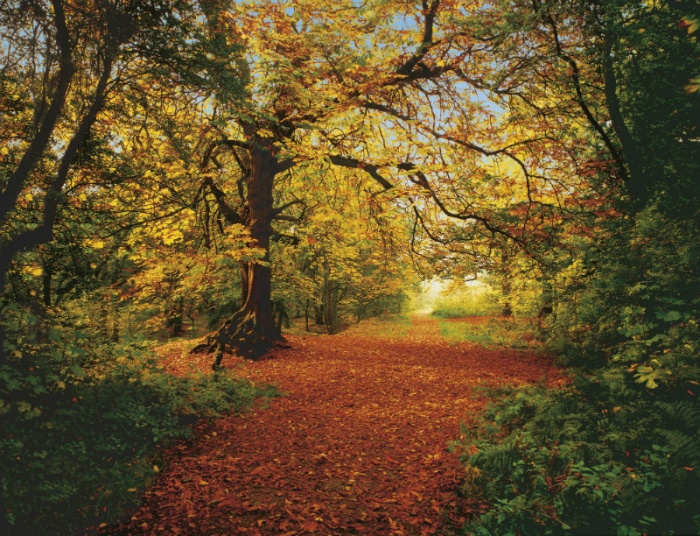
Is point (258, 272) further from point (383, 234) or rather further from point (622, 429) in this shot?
point (622, 429)

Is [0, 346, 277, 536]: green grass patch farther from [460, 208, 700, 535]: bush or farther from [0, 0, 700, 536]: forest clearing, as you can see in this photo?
[460, 208, 700, 535]: bush

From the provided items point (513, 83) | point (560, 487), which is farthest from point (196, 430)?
point (513, 83)

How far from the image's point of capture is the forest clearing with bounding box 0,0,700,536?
3574 millimetres

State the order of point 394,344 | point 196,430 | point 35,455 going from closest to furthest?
point 35,455 → point 196,430 → point 394,344

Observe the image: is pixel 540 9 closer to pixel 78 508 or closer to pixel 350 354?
pixel 78 508

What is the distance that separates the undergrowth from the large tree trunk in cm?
568

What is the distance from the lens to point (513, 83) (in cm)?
814

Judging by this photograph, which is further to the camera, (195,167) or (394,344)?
(394,344)

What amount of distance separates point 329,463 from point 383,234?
7324 millimetres

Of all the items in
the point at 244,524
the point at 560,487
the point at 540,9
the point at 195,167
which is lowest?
the point at 244,524

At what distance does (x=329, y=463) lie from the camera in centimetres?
488

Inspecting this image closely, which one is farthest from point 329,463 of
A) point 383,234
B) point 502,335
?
point 502,335

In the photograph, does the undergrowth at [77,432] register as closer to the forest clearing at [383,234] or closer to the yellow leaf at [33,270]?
the forest clearing at [383,234]

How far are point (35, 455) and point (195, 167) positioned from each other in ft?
25.3
